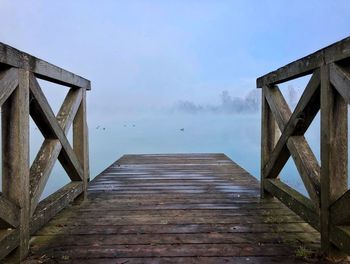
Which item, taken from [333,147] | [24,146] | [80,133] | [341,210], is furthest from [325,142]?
[80,133]

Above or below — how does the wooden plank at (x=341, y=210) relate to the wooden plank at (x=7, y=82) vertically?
below

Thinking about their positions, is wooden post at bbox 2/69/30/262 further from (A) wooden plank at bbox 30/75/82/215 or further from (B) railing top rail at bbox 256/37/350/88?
(B) railing top rail at bbox 256/37/350/88

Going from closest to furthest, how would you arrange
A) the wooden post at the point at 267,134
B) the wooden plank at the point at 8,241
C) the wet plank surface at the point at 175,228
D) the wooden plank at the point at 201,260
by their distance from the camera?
the wooden plank at the point at 8,241 → the wooden plank at the point at 201,260 → the wet plank surface at the point at 175,228 → the wooden post at the point at 267,134

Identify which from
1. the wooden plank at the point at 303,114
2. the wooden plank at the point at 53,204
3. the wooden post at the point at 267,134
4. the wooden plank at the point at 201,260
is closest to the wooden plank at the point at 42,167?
the wooden plank at the point at 53,204

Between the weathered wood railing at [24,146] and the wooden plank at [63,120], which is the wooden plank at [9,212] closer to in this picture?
the weathered wood railing at [24,146]

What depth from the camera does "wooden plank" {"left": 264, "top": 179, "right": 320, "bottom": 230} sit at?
10.4 feet

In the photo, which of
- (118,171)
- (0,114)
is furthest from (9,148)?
(118,171)

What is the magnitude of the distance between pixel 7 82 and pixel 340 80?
2.24 meters

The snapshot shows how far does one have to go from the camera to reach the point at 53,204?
374 cm

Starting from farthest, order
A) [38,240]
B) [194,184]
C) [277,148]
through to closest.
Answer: [194,184] < [277,148] < [38,240]

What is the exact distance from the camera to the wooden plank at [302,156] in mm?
3090

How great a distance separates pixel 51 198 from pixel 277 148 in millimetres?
2493

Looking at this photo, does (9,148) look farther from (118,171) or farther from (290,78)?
(118,171)

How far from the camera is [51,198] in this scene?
3895 millimetres
